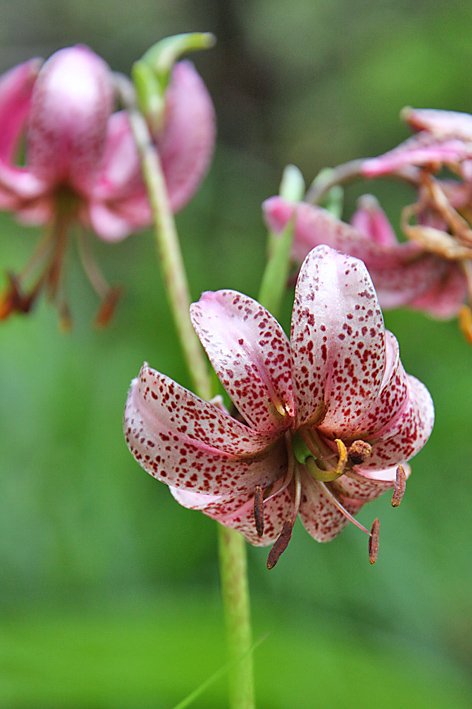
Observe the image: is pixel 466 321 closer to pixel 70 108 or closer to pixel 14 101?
pixel 70 108

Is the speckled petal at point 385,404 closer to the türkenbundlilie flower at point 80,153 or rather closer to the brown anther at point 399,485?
the brown anther at point 399,485

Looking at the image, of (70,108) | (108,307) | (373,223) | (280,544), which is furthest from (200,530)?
(280,544)

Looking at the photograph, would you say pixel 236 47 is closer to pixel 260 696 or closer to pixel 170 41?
pixel 170 41

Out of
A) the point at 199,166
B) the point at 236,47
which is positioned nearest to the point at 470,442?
A: the point at 199,166

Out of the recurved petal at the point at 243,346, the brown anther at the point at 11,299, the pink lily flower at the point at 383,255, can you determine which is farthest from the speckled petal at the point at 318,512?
the brown anther at the point at 11,299

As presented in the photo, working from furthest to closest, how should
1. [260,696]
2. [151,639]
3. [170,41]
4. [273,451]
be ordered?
[151,639]
[260,696]
[170,41]
[273,451]

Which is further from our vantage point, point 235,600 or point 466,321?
point 466,321

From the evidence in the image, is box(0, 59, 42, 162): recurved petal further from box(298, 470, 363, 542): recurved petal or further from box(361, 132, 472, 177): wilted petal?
box(298, 470, 363, 542): recurved petal
